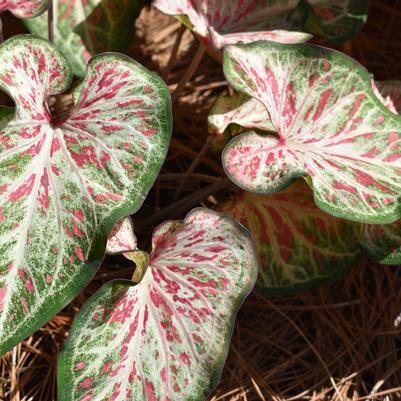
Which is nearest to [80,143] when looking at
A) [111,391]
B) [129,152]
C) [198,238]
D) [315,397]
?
[129,152]

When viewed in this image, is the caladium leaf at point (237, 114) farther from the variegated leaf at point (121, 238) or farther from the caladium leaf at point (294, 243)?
the variegated leaf at point (121, 238)

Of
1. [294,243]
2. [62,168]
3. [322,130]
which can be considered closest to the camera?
[62,168]

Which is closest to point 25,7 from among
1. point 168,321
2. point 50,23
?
point 50,23

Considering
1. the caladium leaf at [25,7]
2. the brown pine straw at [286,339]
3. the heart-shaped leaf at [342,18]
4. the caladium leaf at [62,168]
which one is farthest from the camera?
the heart-shaped leaf at [342,18]

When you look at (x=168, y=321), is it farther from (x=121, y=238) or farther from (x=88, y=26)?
(x=88, y=26)

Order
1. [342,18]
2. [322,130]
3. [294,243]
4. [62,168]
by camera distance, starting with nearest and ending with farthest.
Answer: [62,168] → [322,130] → [294,243] → [342,18]

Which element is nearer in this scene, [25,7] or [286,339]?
[25,7]

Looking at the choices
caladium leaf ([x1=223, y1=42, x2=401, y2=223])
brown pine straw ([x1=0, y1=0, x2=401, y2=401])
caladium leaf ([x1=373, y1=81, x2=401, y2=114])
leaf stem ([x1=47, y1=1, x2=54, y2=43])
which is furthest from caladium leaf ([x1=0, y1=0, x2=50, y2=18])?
caladium leaf ([x1=373, y1=81, x2=401, y2=114])

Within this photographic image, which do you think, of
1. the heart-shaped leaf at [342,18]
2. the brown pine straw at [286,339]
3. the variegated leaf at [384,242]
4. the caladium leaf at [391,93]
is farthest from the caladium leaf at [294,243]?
the heart-shaped leaf at [342,18]
